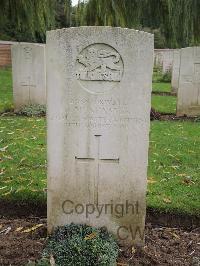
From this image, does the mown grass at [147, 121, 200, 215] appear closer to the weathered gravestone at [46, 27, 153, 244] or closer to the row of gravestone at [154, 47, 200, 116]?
the weathered gravestone at [46, 27, 153, 244]

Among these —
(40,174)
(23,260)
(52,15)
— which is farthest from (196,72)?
(23,260)

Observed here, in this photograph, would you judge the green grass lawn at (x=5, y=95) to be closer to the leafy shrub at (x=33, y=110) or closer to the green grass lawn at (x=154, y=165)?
the leafy shrub at (x=33, y=110)

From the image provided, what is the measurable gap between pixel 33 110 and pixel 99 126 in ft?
20.8

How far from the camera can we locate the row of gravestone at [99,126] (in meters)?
3.10

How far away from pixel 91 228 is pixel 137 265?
487 mm

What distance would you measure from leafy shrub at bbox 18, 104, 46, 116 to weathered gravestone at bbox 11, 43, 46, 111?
0.11 meters

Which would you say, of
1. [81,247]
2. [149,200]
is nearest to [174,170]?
[149,200]

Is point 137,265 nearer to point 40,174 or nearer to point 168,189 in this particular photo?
point 168,189

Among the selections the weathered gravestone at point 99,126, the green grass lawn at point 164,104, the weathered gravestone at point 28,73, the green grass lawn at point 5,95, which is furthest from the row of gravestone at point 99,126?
the green grass lawn at point 164,104

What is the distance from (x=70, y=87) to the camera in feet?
10.3

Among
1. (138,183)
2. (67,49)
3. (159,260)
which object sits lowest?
(159,260)

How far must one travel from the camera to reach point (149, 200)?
14.0ft

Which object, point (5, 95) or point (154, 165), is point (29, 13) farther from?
point (5, 95)

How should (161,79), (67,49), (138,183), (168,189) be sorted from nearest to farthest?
(67,49) < (138,183) < (168,189) < (161,79)
